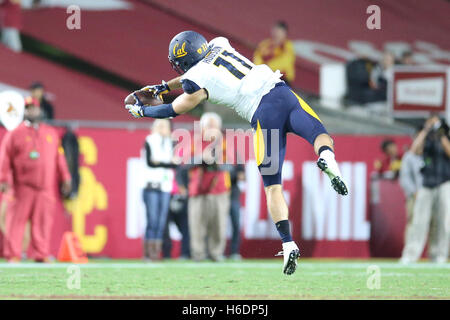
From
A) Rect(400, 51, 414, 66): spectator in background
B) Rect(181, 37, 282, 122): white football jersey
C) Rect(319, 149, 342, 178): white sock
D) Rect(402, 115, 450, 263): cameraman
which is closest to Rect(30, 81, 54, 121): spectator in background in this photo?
Rect(402, 115, 450, 263): cameraman

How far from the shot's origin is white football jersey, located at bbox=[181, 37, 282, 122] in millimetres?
7402

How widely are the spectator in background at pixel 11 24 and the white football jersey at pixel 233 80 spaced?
908 cm

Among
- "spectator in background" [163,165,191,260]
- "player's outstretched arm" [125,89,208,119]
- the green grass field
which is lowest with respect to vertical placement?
the green grass field

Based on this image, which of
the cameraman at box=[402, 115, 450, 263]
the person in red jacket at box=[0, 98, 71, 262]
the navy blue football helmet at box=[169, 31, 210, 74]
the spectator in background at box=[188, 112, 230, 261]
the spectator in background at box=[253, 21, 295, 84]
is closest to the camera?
the navy blue football helmet at box=[169, 31, 210, 74]

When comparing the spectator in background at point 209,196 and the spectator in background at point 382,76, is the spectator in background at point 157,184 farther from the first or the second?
the spectator in background at point 382,76

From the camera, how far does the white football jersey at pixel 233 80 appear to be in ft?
24.3

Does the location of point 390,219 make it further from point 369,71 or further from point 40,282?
point 40,282

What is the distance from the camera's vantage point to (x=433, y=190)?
469 inches

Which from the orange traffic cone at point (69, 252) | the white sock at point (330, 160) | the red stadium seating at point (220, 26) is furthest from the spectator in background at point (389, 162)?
the white sock at point (330, 160)

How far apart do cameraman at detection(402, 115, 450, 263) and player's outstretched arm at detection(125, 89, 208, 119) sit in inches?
208

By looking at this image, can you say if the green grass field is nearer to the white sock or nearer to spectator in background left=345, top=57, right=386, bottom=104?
the white sock

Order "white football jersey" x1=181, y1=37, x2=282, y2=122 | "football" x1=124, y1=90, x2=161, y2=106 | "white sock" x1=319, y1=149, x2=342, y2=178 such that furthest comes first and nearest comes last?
"football" x1=124, y1=90, x2=161, y2=106 → "white football jersey" x1=181, y1=37, x2=282, y2=122 → "white sock" x1=319, y1=149, x2=342, y2=178

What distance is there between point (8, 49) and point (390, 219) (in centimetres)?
763

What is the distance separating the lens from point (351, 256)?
503 inches
